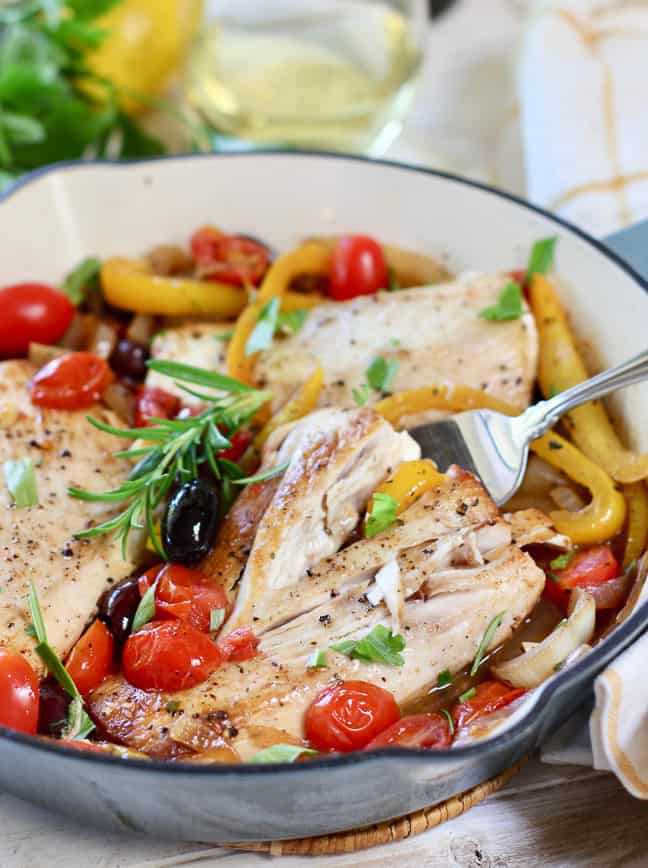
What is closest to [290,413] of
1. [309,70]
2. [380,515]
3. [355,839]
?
[380,515]

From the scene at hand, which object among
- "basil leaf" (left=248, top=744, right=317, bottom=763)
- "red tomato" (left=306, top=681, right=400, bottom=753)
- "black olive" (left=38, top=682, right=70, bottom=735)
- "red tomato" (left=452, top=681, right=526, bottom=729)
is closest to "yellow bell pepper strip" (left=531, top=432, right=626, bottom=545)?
"red tomato" (left=452, top=681, right=526, bottom=729)

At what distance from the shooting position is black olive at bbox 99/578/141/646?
263cm

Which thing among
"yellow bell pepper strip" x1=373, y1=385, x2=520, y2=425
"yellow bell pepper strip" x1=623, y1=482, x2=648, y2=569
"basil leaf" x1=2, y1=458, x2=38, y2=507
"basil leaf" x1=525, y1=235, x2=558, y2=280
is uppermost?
"basil leaf" x1=525, y1=235, x2=558, y2=280

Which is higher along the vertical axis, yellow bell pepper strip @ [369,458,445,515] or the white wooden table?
yellow bell pepper strip @ [369,458,445,515]

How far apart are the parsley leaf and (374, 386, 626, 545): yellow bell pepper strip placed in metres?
0.68

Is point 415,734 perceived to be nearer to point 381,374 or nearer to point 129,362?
point 381,374

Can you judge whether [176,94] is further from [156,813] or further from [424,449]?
[156,813]

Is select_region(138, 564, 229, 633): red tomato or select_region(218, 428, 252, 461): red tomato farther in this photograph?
select_region(218, 428, 252, 461): red tomato

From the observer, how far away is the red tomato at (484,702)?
247cm

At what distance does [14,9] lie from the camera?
4672mm

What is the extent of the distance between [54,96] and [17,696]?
9.45 ft

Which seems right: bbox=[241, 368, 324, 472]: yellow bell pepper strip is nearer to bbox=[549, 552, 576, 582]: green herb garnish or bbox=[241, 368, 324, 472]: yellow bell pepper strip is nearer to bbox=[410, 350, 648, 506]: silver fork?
bbox=[410, 350, 648, 506]: silver fork

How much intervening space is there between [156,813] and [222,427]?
1266mm

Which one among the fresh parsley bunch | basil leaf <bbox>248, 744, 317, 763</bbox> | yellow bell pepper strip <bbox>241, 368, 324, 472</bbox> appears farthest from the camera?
the fresh parsley bunch
